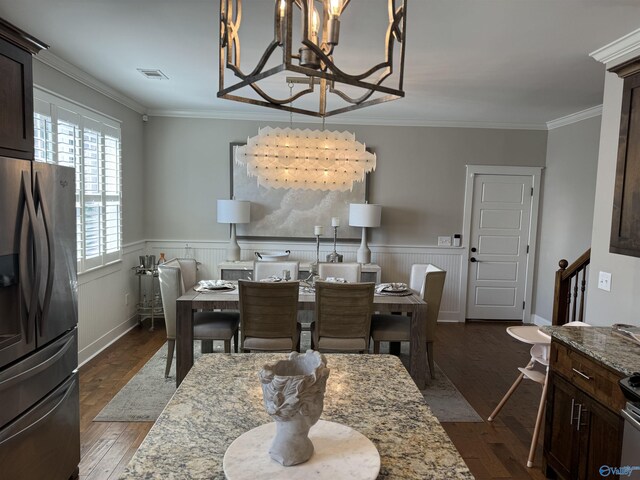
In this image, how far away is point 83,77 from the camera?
12.9ft

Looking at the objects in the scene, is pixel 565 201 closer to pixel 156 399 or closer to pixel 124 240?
pixel 156 399

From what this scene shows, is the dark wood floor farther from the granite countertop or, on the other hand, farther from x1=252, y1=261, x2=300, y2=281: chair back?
x1=252, y1=261, x2=300, y2=281: chair back

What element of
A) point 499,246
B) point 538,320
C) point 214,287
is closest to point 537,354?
point 214,287

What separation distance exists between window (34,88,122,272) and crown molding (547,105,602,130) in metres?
5.14

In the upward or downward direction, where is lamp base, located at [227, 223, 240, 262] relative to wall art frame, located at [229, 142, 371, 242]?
downward

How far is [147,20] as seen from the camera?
2719 millimetres

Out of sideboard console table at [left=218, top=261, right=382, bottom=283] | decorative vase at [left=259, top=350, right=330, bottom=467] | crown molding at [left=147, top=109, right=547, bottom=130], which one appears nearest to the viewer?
decorative vase at [left=259, top=350, right=330, bottom=467]

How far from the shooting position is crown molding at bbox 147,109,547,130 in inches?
220

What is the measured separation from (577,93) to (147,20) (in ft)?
12.6

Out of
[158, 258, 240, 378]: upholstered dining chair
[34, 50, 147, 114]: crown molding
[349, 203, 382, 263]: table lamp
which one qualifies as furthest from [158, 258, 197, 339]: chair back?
[349, 203, 382, 263]: table lamp

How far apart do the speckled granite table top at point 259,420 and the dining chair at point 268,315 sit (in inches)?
55.5

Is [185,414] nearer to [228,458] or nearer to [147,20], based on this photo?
[228,458]

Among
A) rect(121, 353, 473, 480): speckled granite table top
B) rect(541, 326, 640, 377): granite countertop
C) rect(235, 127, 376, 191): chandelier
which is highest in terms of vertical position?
rect(235, 127, 376, 191): chandelier

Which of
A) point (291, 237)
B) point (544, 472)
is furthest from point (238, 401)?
point (291, 237)
